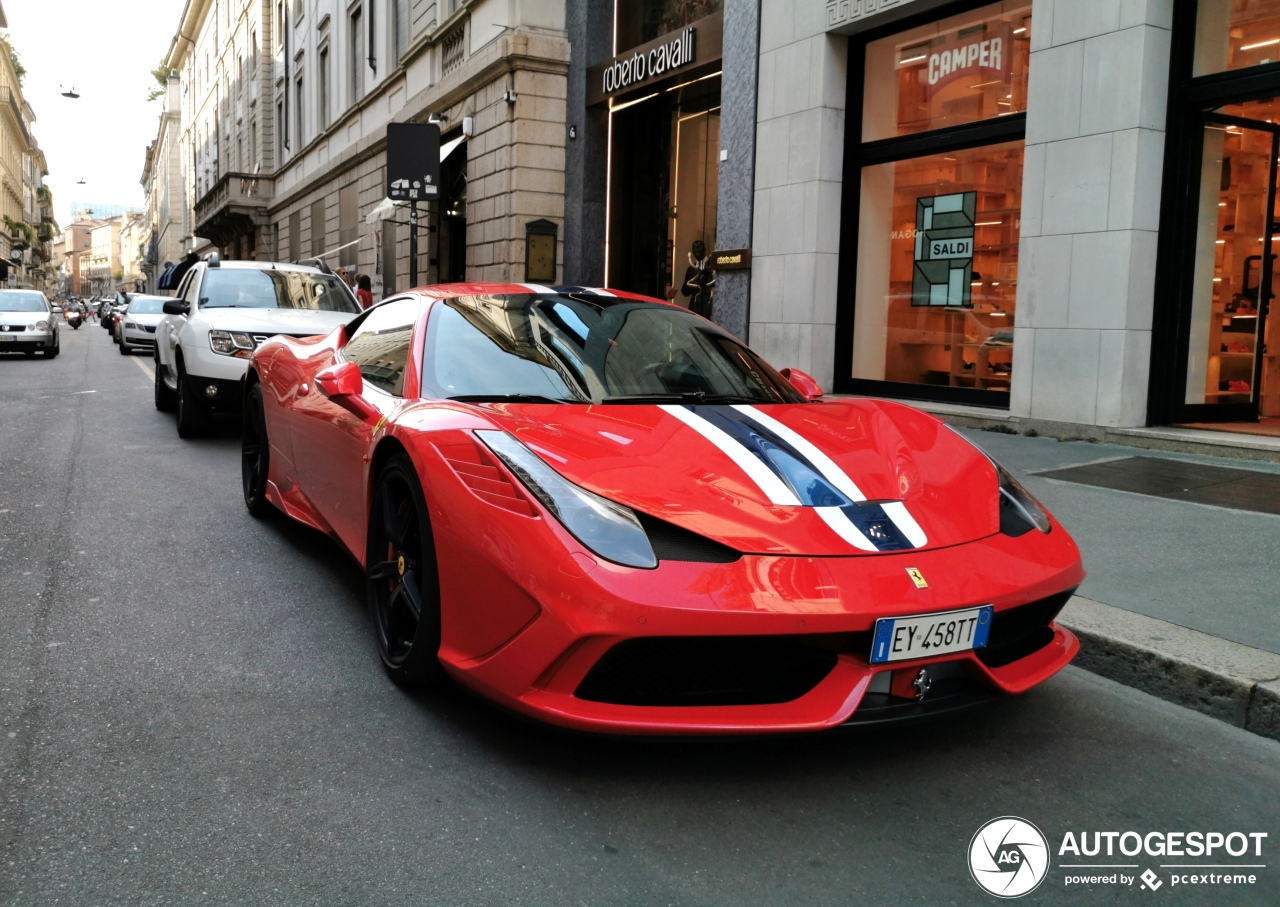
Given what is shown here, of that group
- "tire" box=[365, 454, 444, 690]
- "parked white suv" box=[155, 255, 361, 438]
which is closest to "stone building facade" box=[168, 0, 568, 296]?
"parked white suv" box=[155, 255, 361, 438]

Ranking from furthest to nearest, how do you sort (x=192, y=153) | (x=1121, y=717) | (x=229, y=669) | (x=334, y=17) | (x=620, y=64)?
(x=192, y=153)
(x=334, y=17)
(x=620, y=64)
(x=229, y=669)
(x=1121, y=717)

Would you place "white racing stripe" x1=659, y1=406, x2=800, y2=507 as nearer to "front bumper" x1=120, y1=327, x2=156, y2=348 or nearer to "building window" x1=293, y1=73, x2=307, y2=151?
"front bumper" x1=120, y1=327, x2=156, y2=348

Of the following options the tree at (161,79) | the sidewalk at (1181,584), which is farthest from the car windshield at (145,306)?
the tree at (161,79)

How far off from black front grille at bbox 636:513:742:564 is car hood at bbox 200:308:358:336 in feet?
21.7

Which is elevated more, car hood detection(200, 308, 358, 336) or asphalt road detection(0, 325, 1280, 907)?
car hood detection(200, 308, 358, 336)

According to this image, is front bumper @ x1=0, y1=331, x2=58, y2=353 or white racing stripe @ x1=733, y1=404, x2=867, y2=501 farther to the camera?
front bumper @ x1=0, y1=331, x2=58, y2=353

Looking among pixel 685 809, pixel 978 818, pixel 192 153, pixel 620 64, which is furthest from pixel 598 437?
pixel 192 153

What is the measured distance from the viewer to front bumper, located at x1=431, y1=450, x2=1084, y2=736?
2.49 m

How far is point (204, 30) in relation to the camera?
64.5 metres

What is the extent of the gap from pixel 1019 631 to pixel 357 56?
1102 inches

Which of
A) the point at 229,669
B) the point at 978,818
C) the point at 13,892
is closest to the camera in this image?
the point at 13,892

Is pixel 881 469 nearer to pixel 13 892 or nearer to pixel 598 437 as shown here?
pixel 598 437

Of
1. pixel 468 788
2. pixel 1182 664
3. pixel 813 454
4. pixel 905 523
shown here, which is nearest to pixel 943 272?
pixel 1182 664

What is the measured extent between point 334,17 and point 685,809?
30.2 m
